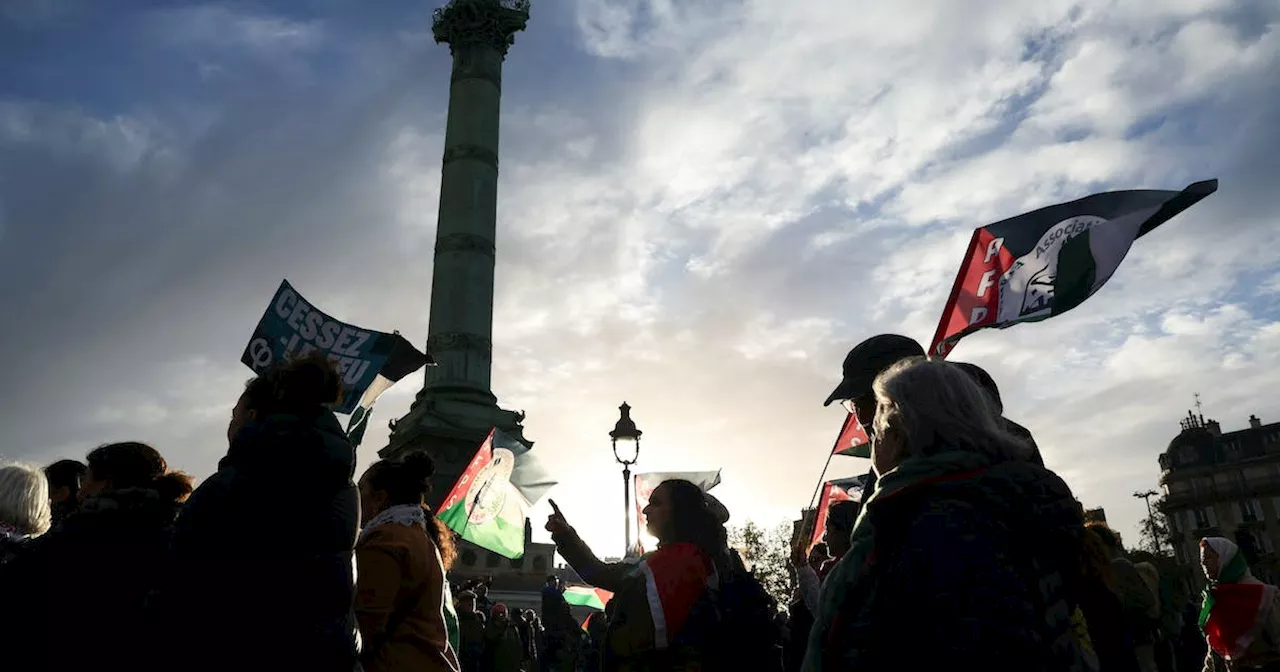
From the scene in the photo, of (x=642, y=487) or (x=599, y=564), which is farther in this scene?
(x=642, y=487)

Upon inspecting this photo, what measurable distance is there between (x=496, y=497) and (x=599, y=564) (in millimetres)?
4221

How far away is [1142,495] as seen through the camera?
68125 mm

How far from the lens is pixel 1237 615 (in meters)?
5.93

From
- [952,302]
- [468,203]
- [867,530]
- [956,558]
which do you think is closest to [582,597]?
[952,302]

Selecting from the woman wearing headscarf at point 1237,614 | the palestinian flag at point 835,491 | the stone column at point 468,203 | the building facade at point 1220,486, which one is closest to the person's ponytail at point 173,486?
the woman wearing headscarf at point 1237,614

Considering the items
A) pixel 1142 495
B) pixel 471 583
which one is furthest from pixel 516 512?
pixel 1142 495

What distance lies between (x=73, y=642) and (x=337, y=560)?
117 cm

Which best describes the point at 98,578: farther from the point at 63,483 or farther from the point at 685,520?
the point at 685,520

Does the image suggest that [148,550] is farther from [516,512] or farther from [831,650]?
[516,512]

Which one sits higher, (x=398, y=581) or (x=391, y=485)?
(x=391, y=485)

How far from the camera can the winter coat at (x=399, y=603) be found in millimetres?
3277

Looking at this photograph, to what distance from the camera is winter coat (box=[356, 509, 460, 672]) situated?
10.8 ft

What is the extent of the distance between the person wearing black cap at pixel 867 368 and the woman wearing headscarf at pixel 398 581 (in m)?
1.87

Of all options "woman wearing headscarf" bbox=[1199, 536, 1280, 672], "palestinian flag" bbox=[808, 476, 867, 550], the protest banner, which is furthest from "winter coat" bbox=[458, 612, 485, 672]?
"woman wearing headscarf" bbox=[1199, 536, 1280, 672]
